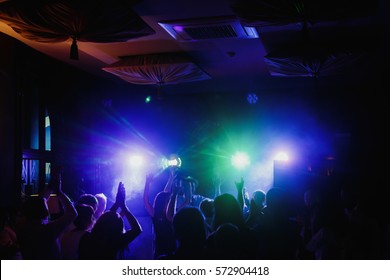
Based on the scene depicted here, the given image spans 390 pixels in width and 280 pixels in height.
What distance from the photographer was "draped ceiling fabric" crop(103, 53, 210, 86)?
5.72 m

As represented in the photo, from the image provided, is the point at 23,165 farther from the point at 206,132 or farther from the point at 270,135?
the point at 270,135

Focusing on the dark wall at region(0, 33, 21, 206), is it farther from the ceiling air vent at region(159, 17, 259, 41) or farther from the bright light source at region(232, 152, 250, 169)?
the bright light source at region(232, 152, 250, 169)

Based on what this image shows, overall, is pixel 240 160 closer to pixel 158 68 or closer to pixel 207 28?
pixel 158 68

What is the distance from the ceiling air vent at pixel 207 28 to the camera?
4.86 metres

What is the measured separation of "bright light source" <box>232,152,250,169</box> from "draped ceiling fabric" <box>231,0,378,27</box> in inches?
219

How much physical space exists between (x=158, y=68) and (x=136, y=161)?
4.02 meters

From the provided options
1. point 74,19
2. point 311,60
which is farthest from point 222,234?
point 311,60

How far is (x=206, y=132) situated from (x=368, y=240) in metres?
6.56

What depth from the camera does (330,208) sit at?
3158 mm

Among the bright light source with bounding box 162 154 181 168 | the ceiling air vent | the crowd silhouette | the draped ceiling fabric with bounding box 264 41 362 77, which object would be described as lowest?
the crowd silhouette

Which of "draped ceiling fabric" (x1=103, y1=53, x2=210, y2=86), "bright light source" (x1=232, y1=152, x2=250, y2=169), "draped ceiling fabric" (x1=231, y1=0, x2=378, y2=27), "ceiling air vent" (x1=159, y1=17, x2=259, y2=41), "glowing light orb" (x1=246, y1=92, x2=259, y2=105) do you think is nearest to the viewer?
"draped ceiling fabric" (x1=231, y1=0, x2=378, y2=27)

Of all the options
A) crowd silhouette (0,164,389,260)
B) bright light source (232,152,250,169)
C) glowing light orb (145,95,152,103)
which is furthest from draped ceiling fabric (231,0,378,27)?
glowing light orb (145,95,152,103)

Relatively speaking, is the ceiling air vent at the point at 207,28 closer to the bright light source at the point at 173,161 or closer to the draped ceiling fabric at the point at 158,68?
the draped ceiling fabric at the point at 158,68

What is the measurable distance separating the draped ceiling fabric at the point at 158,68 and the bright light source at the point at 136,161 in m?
3.34
